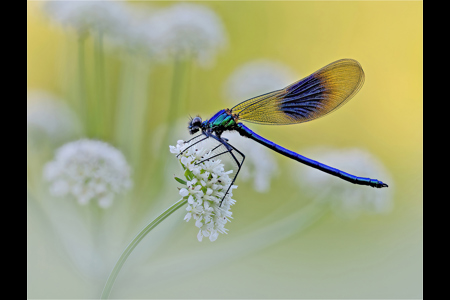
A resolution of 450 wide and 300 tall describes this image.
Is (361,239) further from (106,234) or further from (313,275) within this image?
(106,234)

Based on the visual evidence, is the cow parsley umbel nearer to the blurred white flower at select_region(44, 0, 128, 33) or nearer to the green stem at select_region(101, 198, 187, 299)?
the green stem at select_region(101, 198, 187, 299)

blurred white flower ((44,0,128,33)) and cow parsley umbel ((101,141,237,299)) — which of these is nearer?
cow parsley umbel ((101,141,237,299))

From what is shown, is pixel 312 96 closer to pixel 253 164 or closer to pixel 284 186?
pixel 253 164

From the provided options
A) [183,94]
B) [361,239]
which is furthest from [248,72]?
[361,239]

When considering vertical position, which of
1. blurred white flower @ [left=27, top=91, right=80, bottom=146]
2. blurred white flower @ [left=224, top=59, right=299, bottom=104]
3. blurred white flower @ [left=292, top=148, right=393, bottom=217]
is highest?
blurred white flower @ [left=224, top=59, right=299, bottom=104]

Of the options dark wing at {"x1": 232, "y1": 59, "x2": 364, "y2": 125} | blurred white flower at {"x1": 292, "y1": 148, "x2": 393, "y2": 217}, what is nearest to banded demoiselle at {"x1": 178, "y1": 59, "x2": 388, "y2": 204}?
dark wing at {"x1": 232, "y1": 59, "x2": 364, "y2": 125}

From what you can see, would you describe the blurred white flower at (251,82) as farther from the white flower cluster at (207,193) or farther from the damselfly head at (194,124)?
the white flower cluster at (207,193)
